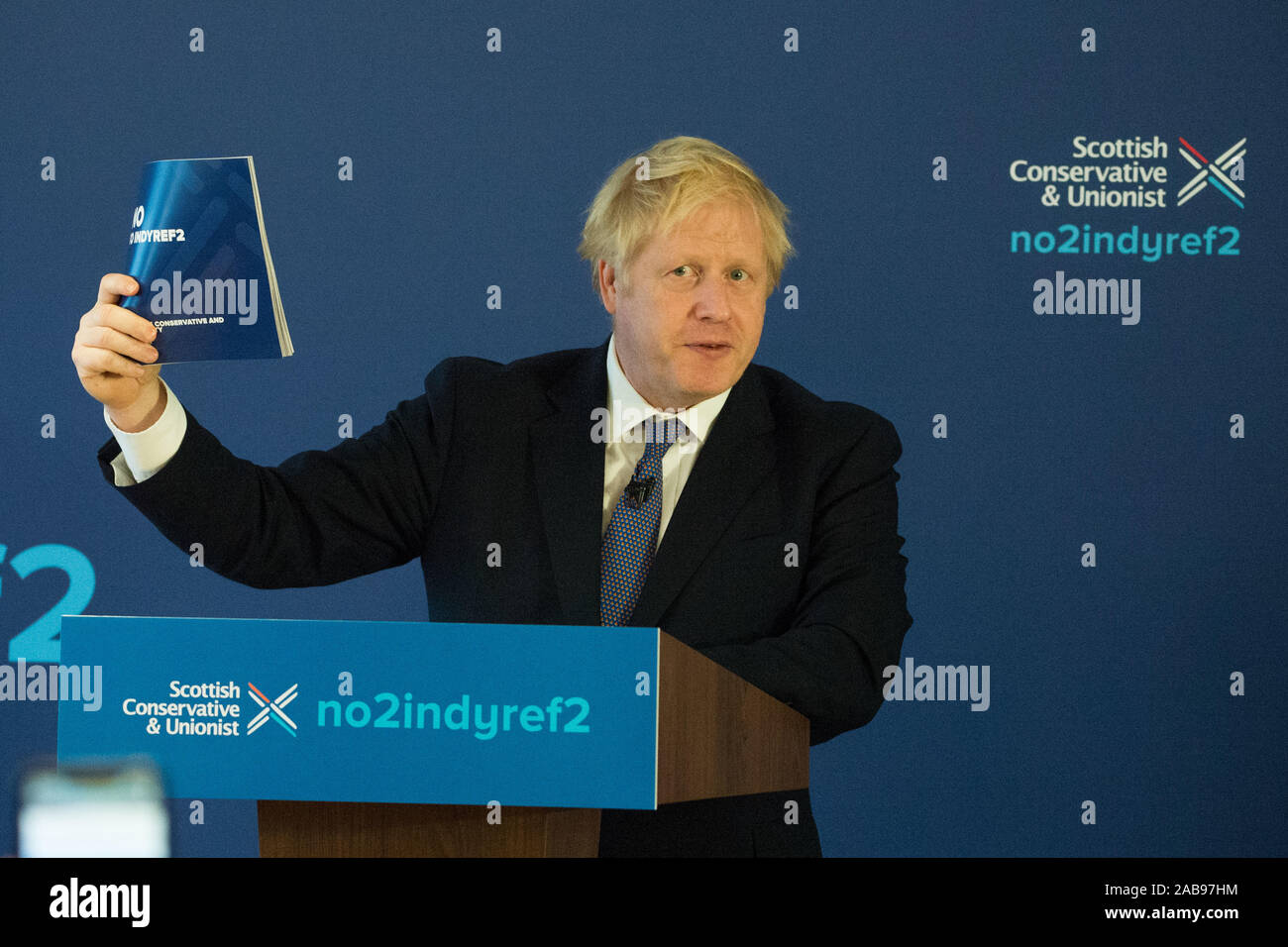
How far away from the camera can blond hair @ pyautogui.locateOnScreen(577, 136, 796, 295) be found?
221 cm

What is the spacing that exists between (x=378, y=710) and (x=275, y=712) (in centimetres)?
11

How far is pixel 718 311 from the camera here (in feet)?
7.17

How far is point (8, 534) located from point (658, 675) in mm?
2530

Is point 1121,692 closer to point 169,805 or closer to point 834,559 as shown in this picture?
point 834,559

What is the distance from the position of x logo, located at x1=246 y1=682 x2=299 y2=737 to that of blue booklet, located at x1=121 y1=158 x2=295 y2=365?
19.6 inches

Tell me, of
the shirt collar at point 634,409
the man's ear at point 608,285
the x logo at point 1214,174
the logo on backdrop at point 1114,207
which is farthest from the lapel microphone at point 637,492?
the x logo at point 1214,174

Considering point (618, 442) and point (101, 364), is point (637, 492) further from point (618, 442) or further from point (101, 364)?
point (101, 364)

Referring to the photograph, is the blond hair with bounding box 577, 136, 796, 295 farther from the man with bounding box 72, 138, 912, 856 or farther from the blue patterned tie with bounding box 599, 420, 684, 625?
the blue patterned tie with bounding box 599, 420, 684, 625

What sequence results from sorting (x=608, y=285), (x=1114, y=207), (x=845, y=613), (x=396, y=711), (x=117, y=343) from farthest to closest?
(x=1114, y=207), (x=608, y=285), (x=845, y=613), (x=117, y=343), (x=396, y=711)

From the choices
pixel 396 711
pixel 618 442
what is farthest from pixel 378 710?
pixel 618 442

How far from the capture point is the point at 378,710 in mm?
1409

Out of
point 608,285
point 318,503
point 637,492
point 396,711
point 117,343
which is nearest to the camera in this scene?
point 396,711

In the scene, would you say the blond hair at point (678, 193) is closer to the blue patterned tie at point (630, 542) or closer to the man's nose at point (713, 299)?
the man's nose at point (713, 299)

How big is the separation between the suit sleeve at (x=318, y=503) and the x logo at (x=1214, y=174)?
195 centimetres
